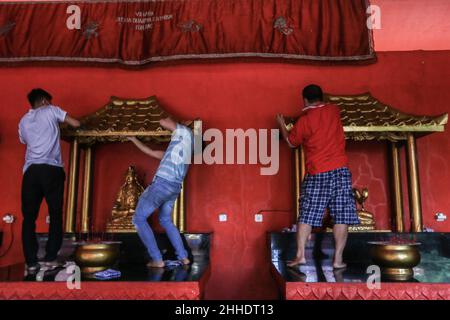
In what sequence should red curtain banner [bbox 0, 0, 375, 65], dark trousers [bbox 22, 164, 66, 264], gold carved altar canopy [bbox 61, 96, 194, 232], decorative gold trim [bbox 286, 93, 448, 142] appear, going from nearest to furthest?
dark trousers [bbox 22, 164, 66, 264] < decorative gold trim [bbox 286, 93, 448, 142] < gold carved altar canopy [bbox 61, 96, 194, 232] < red curtain banner [bbox 0, 0, 375, 65]

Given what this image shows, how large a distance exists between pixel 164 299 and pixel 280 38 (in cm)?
337

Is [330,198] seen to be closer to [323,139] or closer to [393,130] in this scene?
[323,139]

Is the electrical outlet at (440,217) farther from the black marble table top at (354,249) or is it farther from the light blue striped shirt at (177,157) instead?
the light blue striped shirt at (177,157)

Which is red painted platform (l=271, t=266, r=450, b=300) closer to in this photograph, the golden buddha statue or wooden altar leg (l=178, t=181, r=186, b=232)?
the golden buddha statue

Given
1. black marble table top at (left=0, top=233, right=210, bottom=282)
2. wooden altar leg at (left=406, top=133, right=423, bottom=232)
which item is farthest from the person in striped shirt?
wooden altar leg at (left=406, top=133, right=423, bottom=232)

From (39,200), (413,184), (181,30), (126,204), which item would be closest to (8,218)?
(126,204)

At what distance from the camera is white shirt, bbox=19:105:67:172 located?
3396 mm

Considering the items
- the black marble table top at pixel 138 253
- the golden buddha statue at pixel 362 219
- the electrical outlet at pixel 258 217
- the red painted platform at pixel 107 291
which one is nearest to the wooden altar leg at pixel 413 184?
the golden buddha statue at pixel 362 219

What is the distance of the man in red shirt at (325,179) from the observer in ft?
10.3

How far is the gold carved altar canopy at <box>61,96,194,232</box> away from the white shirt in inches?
23.8

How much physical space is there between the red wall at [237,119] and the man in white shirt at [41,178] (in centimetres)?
121
